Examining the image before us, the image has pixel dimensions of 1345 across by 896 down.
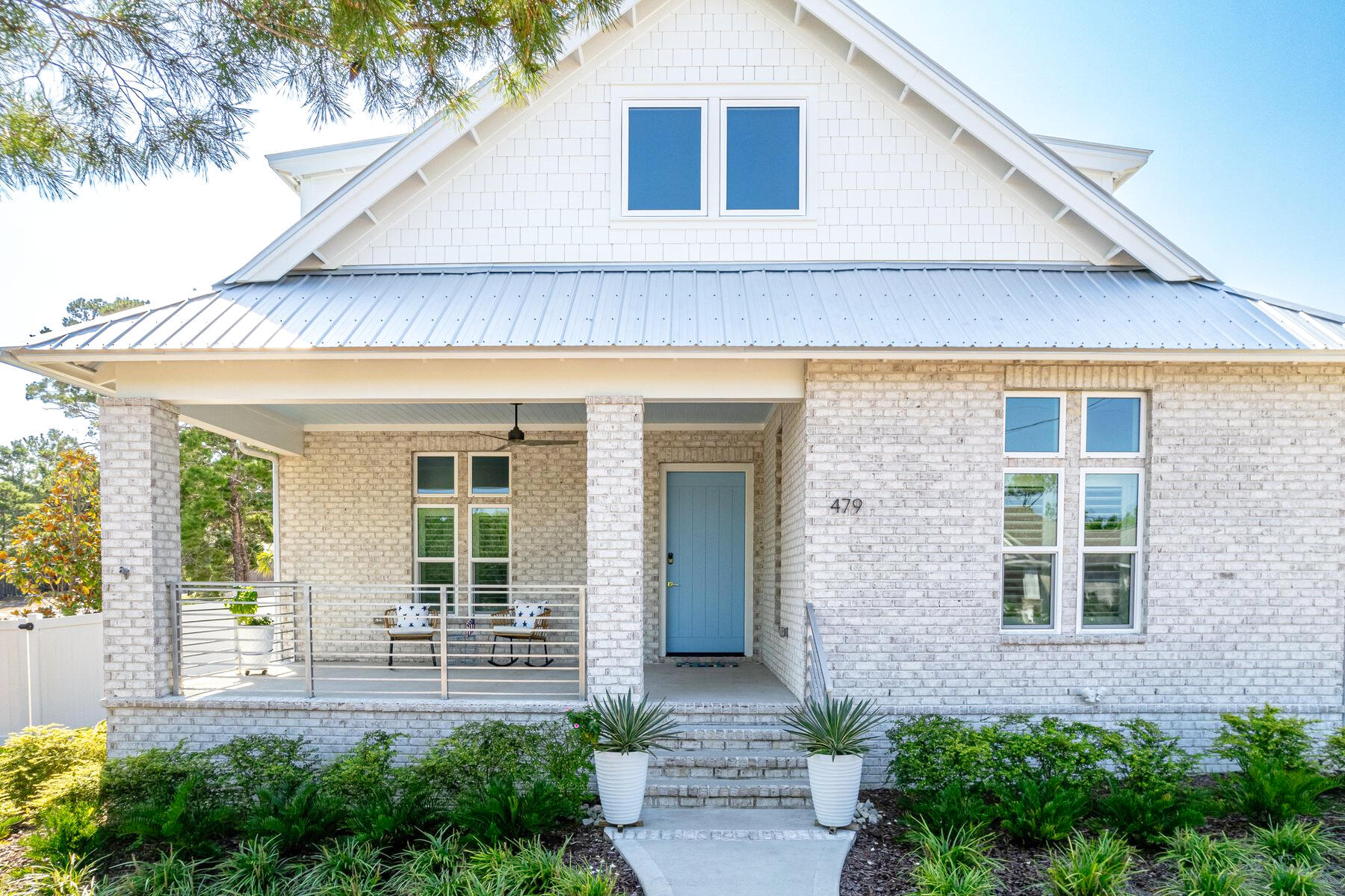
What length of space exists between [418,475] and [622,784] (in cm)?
619

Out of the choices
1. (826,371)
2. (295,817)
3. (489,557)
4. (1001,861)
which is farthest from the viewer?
(489,557)

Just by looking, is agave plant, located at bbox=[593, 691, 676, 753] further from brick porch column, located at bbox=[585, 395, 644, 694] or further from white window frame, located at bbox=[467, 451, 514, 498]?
white window frame, located at bbox=[467, 451, 514, 498]

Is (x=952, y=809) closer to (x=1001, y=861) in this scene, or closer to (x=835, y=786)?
(x=1001, y=861)

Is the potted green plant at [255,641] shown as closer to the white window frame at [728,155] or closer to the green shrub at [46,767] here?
the green shrub at [46,767]

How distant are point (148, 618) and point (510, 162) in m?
5.28

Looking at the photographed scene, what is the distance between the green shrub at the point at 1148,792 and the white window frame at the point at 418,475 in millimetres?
7952

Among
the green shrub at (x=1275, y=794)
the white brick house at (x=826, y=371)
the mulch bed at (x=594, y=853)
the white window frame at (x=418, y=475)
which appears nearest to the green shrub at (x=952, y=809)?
the white brick house at (x=826, y=371)

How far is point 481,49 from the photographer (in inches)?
197

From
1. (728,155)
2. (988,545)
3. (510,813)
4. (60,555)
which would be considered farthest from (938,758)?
(60,555)

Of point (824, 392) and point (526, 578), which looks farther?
point (526, 578)

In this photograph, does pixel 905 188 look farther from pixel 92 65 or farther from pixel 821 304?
pixel 92 65

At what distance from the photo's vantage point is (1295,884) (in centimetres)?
468

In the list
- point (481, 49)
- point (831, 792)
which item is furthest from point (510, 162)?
point (831, 792)

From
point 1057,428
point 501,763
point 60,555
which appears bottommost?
point 501,763
